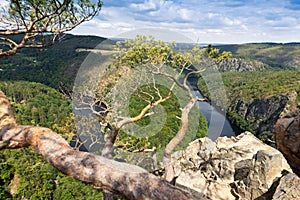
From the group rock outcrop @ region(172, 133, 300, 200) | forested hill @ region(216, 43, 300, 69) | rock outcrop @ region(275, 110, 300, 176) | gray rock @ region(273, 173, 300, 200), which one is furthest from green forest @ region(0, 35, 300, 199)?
forested hill @ region(216, 43, 300, 69)

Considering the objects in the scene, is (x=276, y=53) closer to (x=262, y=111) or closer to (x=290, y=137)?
(x=262, y=111)

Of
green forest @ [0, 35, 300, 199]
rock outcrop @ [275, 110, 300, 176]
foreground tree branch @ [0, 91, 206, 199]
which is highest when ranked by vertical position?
rock outcrop @ [275, 110, 300, 176]

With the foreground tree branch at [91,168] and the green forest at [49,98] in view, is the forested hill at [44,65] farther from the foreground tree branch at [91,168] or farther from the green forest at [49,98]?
the foreground tree branch at [91,168]

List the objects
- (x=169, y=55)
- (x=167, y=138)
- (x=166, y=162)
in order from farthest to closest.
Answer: (x=167, y=138) < (x=169, y=55) < (x=166, y=162)

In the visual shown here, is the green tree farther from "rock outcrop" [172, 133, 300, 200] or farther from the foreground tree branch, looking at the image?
"rock outcrop" [172, 133, 300, 200]

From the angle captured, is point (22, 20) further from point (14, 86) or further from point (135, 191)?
point (14, 86)

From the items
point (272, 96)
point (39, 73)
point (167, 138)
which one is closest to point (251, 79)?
point (272, 96)

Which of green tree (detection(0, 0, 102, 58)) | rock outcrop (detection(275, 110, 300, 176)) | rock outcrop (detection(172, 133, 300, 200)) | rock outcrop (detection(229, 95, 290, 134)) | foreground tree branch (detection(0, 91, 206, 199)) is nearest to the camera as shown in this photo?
rock outcrop (detection(275, 110, 300, 176))
